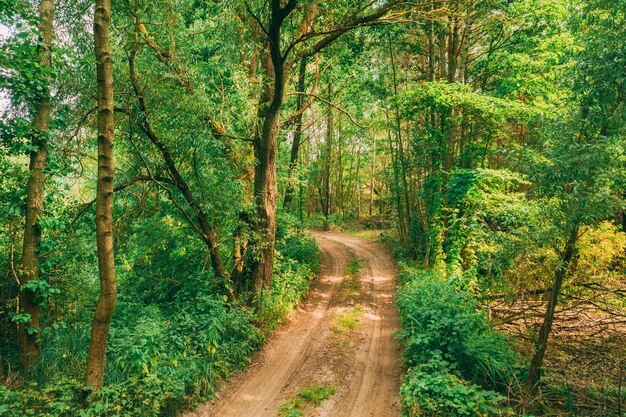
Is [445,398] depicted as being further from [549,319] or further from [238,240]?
[238,240]

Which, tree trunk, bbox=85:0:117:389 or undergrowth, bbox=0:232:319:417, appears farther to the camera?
undergrowth, bbox=0:232:319:417

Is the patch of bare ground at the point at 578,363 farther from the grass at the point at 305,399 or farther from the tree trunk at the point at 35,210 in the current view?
the tree trunk at the point at 35,210

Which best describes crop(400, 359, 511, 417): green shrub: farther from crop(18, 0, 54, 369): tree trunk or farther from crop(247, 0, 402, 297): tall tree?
crop(18, 0, 54, 369): tree trunk

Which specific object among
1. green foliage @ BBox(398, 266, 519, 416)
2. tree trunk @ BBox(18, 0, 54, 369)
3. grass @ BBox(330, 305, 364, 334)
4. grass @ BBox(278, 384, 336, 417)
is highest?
tree trunk @ BBox(18, 0, 54, 369)

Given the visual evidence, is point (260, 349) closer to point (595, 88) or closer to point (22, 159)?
point (22, 159)

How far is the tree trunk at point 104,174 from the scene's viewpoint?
15.4 ft

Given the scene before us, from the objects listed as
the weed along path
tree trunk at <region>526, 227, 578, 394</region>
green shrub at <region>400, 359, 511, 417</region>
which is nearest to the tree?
tree trunk at <region>526, 227, 578, 394</region>

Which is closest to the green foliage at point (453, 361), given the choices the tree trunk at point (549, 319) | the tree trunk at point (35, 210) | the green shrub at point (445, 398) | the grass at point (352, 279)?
the green shrub at point (445, 398)

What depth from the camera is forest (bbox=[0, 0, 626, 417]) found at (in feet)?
18.1

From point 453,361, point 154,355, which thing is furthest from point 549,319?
point 154,355

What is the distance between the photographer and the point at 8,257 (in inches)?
275

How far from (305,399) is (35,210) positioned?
654cm

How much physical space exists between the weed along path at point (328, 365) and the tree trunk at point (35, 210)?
11.8ft

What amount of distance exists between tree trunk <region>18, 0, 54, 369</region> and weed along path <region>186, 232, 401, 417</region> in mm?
3582
